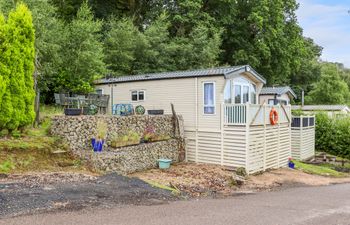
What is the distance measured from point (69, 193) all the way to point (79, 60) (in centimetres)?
1124

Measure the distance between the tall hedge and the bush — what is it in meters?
19.5

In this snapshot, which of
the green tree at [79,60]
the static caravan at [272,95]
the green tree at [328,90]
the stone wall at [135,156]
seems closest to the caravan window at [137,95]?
the green tree at [79,60]

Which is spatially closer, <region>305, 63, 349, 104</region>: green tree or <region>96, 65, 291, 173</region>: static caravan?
<region>96, 65, 291, 173</region>: static caravan

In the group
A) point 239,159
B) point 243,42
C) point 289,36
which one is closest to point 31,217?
point 239,159

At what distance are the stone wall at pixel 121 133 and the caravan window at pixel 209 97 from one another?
→ 5.27 feet

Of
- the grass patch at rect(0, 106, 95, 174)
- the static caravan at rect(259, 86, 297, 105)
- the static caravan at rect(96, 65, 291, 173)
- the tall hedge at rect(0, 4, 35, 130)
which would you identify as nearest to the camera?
the grass patch at rect(0, 106, 95, 174)

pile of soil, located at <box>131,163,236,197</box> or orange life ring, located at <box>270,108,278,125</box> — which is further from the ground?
orange life ring, located at <box>270,108,278,125</box>

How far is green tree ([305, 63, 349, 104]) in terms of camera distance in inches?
1661

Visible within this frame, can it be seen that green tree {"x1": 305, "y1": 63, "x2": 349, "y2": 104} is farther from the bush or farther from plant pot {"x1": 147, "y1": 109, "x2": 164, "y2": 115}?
plant pot {"x1": 147, "y1": 109, "x2": 164, "y2": 115}

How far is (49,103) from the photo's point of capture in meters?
17.5

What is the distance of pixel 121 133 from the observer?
39.8 feet

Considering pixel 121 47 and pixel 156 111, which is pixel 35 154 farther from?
pixel 121 47

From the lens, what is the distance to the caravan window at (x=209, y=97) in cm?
1446

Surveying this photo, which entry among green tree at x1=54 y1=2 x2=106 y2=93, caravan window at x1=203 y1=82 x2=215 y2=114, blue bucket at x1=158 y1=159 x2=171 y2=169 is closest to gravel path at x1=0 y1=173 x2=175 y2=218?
blue bucket at x1=158 y1=159 x2=171 y2=169
